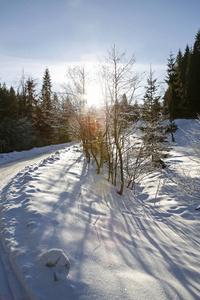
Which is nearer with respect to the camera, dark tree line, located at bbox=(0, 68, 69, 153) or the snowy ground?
the snowy ground

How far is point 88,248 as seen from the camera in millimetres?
2795

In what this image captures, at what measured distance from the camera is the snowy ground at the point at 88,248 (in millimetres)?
2043

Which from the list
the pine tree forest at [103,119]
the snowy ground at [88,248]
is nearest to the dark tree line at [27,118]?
the pine tree forest at [103,119]

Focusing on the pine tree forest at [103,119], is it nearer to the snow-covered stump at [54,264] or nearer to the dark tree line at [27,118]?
the dark tree line at [27,118]

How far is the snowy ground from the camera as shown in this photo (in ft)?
A: 6.70

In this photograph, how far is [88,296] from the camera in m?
1.88

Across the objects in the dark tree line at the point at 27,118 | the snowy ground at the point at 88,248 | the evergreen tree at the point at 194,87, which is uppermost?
the evergreen tree at the point at 194,87

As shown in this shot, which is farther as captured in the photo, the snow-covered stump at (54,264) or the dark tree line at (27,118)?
the dark tree line at (27,118)

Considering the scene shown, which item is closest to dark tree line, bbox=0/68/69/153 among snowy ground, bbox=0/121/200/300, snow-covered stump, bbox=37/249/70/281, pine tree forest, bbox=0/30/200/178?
pine tree forest, bbox=0/30/200/178

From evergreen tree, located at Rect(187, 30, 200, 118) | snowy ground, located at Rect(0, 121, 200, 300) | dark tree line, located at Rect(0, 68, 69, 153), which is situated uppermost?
evergreen tree, located at Rect(187, 30, 200, 118)

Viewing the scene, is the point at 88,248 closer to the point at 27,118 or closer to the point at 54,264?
the point at 54,264

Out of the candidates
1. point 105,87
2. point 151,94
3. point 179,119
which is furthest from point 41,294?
point 179,119

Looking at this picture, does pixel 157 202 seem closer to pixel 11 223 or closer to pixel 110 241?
pixel 110 241

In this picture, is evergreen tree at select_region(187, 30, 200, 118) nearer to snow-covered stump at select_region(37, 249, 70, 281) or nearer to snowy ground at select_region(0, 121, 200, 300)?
snowy ground at select_region(0, 121, 200, 300)
